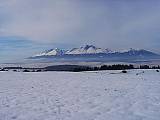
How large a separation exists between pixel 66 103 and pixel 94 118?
354 cm

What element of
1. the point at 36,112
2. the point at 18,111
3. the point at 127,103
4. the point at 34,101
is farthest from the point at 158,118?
the point at 34,101

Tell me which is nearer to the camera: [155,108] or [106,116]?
[106,116]

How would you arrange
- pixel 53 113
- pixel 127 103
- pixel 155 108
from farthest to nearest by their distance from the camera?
1. pixel 127 103
2. pixel 155 108
3. pixel 53 113

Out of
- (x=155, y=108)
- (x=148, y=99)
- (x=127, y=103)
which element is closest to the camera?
(x=155, y=108)

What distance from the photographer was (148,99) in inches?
609

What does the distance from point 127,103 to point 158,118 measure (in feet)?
11.4

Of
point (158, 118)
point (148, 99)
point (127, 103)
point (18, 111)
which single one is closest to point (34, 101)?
point (18, 111)

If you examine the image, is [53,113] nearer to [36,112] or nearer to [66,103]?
[36,112]

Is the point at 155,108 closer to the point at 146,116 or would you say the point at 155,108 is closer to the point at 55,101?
the point at 146,116

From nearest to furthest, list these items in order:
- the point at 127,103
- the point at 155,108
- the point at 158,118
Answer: the point at 158,118, the point at 155,108, the point at 127,103

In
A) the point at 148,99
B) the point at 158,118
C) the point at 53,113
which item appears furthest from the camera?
the point at 148,99

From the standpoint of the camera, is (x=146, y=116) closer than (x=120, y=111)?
Yes

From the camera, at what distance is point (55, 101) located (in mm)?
15023

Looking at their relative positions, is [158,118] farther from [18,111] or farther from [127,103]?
[18,111]
